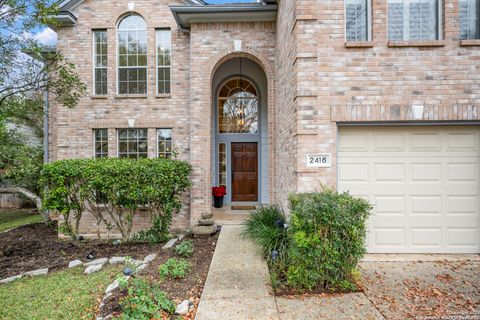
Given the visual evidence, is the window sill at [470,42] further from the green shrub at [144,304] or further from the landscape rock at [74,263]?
the landscape rock at [74,263]

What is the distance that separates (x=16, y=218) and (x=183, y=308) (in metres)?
11.1

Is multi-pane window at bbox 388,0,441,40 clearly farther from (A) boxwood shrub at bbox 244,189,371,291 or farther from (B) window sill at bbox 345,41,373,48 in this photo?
(A) boxwood shrub at bbox 244,189,371,291

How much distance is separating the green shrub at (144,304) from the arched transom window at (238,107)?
700 centimetres

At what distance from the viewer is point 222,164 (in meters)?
9.73

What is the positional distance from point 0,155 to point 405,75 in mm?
9431

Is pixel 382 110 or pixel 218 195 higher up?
pixel 382 110

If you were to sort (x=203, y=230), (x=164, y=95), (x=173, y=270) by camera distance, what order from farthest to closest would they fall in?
(x=164, y=95), (x=203, y=230), (x=173, y=270)

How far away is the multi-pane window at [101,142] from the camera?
26.2 feet

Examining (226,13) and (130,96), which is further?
(130,96)

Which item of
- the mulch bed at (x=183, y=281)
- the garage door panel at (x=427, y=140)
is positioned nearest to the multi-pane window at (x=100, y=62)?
the mulch bed at (x=183, y=281)

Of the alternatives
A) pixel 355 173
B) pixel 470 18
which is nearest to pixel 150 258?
pixel 355 173

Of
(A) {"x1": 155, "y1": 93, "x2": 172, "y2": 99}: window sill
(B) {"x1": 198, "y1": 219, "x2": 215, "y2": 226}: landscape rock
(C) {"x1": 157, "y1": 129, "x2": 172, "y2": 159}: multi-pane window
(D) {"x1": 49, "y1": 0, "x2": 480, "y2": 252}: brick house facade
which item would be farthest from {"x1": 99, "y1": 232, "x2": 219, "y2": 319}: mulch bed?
→ (A) {"x1": 155, "y1": 93, "x2": 172, "y2": 99}: window sill

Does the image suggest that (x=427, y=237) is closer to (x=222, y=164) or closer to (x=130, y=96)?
(x=222, y=164)

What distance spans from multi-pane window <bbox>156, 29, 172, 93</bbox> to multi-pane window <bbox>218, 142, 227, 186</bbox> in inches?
115
